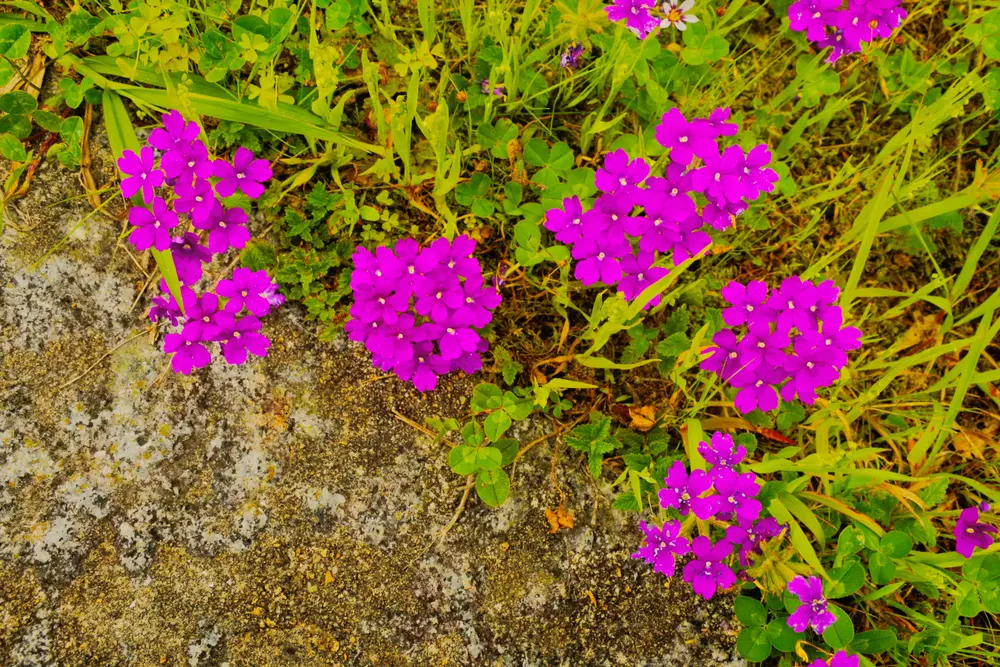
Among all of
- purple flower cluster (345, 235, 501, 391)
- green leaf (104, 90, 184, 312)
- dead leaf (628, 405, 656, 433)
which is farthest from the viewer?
dead leaf (628, 405, 656, 433)

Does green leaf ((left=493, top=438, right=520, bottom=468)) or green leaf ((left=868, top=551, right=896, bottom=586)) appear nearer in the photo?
green leaf ((left=868, top=551, right=896, bottom=586))

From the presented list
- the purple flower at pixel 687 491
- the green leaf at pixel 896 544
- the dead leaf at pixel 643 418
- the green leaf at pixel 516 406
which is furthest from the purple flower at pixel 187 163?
the green leaf at pixel 896 544

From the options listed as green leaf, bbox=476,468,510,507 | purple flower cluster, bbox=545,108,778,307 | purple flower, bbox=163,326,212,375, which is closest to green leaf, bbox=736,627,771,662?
green leaf, bbox=476,468,510,507

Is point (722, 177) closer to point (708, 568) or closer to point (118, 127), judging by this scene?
point (708, 568)

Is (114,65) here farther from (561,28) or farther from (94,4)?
(561,28)

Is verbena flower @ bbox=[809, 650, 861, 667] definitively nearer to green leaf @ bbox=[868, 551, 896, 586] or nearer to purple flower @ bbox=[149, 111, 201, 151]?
green leaf @ bbox=[868, 551, 896, 586]

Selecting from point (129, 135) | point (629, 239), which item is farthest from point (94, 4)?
point (629, 239)

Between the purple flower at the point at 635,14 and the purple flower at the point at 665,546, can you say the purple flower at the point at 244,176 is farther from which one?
the purple flower at the point at 665,546

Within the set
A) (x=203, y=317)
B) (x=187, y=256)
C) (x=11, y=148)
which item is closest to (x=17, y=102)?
(x=11, y=148)
